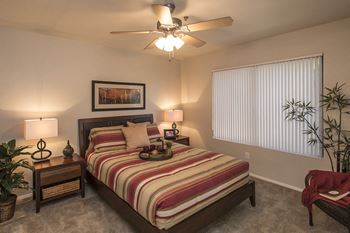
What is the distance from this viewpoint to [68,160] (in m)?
2.99

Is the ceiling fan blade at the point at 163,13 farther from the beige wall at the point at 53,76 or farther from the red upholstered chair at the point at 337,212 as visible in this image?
the red upholstered chair at the point at 337,212

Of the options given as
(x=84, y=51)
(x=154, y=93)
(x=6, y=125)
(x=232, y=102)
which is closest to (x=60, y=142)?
(x=6, y=125)

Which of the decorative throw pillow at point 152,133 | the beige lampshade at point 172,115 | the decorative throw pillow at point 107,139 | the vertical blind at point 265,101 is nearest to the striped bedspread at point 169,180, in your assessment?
the decorative throw pillow at point 107,139

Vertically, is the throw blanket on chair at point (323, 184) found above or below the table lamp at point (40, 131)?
below

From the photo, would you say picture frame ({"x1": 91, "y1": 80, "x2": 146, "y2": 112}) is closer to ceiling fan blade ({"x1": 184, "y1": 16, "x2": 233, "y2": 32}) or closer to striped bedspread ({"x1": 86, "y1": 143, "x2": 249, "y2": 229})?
striped bedspread ({"x1": 86, "y1": 143, "x2": 249, "y2": 229})

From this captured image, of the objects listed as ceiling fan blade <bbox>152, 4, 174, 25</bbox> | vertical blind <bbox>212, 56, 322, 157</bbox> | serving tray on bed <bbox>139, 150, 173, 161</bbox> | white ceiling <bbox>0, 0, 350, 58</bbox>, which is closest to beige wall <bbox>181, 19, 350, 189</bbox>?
vertical blind <bbox>212, 56, 322, 157</bbox>

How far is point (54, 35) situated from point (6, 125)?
157 cm

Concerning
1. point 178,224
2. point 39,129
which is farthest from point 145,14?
point 178,224

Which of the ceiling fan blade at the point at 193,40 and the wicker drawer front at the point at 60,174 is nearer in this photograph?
the ceiling fan blade at the point at 193,40

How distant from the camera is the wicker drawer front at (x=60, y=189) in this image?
2.71m

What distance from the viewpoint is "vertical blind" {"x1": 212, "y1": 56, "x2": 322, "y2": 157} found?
304 cm

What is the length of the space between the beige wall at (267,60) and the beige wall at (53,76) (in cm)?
142

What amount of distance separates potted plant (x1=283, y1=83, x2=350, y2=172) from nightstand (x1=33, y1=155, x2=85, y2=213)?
140 inches

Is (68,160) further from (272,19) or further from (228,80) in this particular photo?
(272,19)
